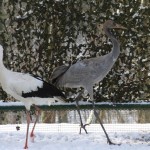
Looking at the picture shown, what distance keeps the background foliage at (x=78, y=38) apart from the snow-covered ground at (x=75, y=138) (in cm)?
102

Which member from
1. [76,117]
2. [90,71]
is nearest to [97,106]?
[76,117]

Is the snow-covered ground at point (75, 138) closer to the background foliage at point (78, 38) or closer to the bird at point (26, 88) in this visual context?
the bird at point (26, 88)

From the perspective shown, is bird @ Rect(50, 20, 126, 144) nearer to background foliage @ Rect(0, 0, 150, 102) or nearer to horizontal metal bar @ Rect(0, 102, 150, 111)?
horizontal metal bar @ Rect(0, 102, 150, 111)

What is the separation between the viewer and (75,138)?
6762 mm

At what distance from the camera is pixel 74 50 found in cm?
857

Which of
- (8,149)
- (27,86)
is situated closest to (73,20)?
(27,86)

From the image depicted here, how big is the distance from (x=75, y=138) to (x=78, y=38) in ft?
7.50

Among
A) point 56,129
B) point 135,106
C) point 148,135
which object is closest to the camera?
point 148,135

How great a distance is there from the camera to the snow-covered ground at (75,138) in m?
6.28

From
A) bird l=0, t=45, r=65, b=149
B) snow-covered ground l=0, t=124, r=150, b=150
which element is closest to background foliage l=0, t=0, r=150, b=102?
snow-covered ground l=0, t=124, r=150, b=150

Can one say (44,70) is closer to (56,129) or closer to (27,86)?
(56,129)

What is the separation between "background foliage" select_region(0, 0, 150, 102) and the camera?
8.45 metres

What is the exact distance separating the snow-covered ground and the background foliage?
1.02 meters

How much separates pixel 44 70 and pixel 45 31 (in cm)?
60
